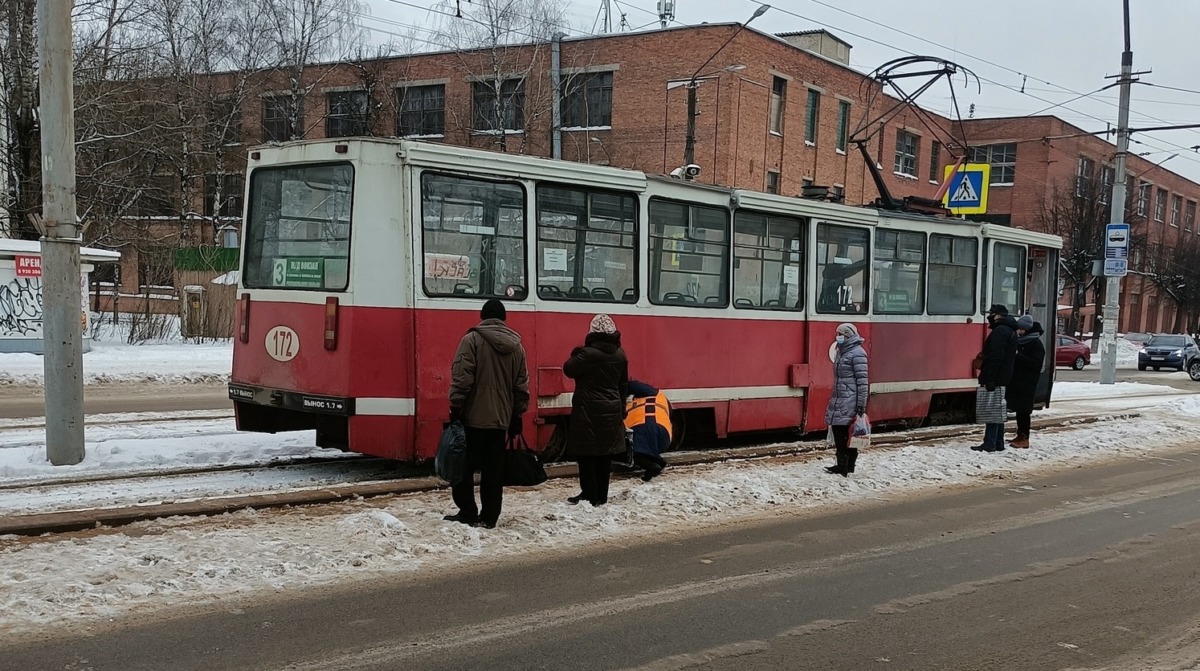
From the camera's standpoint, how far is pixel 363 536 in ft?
20.7

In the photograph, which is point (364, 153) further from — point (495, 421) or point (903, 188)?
point (903, 188)

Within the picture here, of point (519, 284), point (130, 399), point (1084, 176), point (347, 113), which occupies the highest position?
point (347, 113)

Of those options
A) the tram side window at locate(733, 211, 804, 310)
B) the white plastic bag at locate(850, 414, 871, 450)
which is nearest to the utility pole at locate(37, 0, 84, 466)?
the tram side window at locate(733, 211, 804, 310)

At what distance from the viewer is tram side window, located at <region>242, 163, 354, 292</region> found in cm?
809

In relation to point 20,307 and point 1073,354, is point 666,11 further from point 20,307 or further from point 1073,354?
point 20,307

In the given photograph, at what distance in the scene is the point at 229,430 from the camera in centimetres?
1115

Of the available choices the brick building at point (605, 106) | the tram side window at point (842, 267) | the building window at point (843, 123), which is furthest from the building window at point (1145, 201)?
the tram side window at point (842, 267)

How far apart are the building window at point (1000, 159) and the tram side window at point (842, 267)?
4942 cm

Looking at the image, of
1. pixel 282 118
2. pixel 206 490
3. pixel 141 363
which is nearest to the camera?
pixel 206 490

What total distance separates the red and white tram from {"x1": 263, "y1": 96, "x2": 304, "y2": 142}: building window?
106 ft

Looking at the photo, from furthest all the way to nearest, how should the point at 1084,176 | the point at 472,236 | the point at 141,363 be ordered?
the point at 1084,176 < the point at 141,363 < the point at 472,236

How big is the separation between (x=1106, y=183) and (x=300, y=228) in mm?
61373

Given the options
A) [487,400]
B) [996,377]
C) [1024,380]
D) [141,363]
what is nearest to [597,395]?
[487,400]

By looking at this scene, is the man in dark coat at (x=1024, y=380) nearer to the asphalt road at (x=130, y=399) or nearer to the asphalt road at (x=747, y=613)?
the asphalt road at (x=747, y=613)
